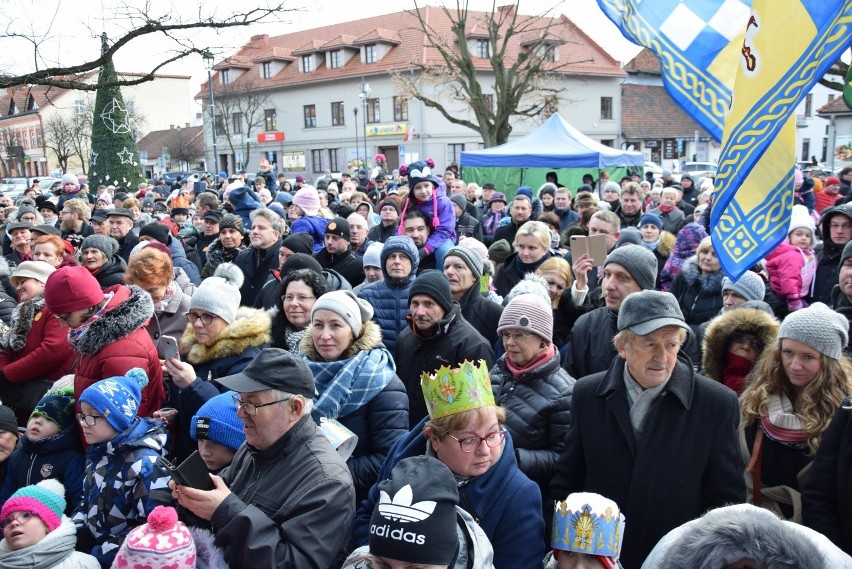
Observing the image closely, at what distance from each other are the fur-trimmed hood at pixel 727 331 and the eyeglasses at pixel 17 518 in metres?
3.29

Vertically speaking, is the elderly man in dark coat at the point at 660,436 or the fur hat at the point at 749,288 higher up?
the fur hat at the point at 749,288

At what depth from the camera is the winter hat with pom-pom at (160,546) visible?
88.8 inches

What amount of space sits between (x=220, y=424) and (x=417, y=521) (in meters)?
1.21

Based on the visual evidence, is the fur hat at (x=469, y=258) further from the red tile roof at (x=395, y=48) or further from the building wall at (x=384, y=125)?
the red tile roof at (x=395, y=48)

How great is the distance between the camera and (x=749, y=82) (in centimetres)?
294

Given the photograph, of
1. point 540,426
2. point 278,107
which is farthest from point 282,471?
point 278,107

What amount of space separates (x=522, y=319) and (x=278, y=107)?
50.6m

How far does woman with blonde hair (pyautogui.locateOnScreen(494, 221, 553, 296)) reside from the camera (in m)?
5.73

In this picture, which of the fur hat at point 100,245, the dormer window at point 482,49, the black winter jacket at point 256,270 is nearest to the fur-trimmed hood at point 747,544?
the black winter jacket at point 256,270

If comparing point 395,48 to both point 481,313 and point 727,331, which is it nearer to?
point 481,313

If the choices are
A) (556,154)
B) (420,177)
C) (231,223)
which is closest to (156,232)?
(231,223)

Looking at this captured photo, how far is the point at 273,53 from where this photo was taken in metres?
A: 50.8

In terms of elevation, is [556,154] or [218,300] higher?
[556,154]

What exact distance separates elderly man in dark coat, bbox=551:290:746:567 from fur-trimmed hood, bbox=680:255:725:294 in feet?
8.21
